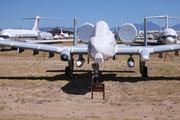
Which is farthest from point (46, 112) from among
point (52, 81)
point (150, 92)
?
point (52, 81)

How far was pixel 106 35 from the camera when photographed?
594 inches

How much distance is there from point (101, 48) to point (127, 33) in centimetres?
505

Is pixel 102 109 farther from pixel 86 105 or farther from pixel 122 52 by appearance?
pixel 122 52

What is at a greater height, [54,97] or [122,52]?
[122,52]

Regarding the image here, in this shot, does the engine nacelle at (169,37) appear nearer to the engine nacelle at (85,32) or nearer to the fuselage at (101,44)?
the engine nacelle at (85,32)

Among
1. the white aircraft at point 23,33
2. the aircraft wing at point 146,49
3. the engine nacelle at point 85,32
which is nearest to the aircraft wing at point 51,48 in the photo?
the engine nacelle at point 85,32

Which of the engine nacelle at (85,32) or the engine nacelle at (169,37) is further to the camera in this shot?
the engine nacelle at (169,37)

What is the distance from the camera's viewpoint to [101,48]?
534 inches

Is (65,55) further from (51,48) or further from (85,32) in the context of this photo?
(85,32)

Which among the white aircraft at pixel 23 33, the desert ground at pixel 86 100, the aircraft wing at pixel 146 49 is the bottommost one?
the desert ground at pixel 86 100

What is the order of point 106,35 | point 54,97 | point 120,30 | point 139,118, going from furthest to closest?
1. point 120,30
2. point 106,35
3. point 54,97
4. point 139,118

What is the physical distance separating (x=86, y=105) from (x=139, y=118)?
2589mm

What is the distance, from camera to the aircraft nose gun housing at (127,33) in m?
18.1

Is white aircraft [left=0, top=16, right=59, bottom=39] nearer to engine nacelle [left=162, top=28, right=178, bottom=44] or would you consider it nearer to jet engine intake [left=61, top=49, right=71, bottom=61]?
engine nacelle [left=162, top=28, right=178, bottom=44]
